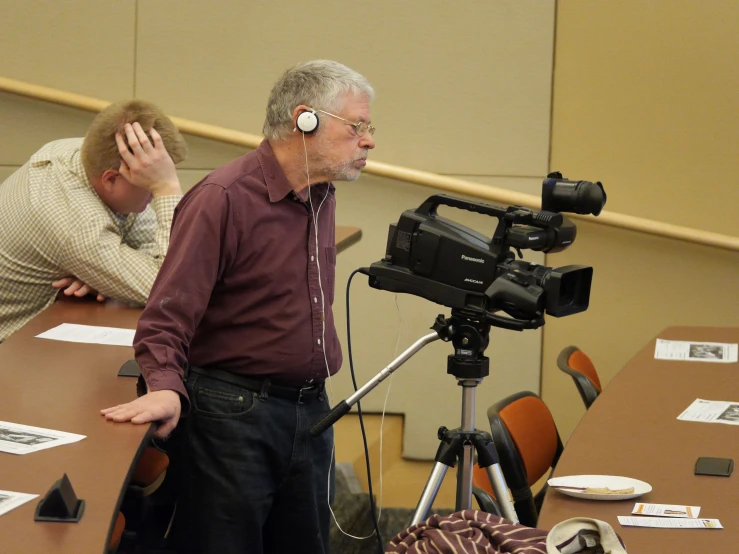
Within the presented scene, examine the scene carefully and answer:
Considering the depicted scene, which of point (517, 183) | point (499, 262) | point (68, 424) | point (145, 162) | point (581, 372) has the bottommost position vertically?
point (68, 424)

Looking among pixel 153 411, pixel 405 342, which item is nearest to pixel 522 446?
pixel 153 411

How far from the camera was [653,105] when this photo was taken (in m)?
3.95

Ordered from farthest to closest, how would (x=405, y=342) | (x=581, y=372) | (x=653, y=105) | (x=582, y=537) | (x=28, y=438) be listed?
(x=405, y=342) → (x=653, y=105) → (x=581, y=372) → (x=28, y=438) → (x=582, y=537)

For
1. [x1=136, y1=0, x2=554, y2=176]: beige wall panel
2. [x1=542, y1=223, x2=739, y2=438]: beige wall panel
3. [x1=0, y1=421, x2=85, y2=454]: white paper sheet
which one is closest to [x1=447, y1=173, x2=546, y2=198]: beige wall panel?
[x1=136, y1=0, x2=554, y2=176]: beige wall panel

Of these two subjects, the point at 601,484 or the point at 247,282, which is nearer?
the point at 601,484

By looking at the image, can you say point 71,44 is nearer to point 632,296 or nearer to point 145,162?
point 145,162

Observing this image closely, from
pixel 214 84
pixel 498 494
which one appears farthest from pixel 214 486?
pixel 214 84

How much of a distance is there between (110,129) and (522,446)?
1368 millimetres

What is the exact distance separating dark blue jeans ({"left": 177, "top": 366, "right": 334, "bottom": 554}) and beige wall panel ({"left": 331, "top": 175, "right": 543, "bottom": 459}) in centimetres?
190

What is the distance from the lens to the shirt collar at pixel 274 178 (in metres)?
2.06

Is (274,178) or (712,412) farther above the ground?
(274,178)

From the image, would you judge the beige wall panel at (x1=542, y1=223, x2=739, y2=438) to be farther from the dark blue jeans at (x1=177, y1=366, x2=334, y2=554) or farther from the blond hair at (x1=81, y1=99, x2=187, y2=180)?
the dark blue jeans at (x1=177, y1=366, x2=334, y2=554)

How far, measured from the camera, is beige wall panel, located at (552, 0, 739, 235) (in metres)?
3.89

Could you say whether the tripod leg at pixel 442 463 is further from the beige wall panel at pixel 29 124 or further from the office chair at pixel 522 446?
the beige wall panel at pixel 29 124
